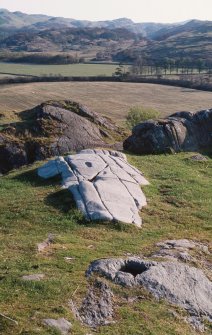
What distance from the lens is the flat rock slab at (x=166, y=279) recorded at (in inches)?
522

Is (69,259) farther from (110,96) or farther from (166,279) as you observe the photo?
(110,96)

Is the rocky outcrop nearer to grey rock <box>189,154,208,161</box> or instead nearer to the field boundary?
grey rock <box>189,154,208,161</box>

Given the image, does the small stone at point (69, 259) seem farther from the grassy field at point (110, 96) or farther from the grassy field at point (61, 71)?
the grassy field at point (61, 71)

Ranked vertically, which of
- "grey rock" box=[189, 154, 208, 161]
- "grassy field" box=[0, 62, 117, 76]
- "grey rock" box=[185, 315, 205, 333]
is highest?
"grey rock" box=[185, 315, 205, 333]

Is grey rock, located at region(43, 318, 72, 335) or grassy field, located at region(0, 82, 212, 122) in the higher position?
grey rock, located at region(43, 318, 72, 335)

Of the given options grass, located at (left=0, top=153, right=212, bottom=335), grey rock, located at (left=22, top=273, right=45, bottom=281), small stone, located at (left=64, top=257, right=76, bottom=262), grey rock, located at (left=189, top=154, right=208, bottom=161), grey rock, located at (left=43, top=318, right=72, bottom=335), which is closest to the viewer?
grey rock, located at (left=43, top=318, right=72, bottom=335)

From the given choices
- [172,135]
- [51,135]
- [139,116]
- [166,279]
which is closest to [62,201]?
[166,279]

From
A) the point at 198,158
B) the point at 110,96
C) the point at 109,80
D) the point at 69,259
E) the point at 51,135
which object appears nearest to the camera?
the point at 69,259

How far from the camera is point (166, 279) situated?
1388 cm

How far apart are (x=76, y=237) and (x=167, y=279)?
13.4ft

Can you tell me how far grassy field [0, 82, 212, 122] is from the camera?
9606 cm


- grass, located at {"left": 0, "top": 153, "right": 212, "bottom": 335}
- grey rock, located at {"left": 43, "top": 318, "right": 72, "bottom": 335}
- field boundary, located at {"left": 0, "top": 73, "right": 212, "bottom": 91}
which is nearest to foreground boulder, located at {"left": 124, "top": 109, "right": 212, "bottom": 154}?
grass, located at {"left": 0, "top": 153, "right": 212, "bottom": 335}

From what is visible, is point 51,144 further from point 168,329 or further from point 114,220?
point 168,329

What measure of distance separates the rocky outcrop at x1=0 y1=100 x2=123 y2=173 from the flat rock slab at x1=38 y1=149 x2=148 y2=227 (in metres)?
5.62
